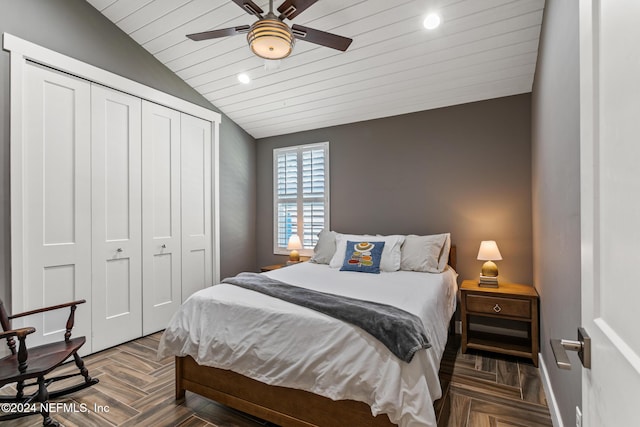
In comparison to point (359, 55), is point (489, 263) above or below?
below

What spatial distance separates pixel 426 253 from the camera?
3.09m

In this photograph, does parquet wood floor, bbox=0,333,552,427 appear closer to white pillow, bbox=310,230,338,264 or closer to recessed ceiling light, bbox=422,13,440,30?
white pillow, bbox=310,230,338,264

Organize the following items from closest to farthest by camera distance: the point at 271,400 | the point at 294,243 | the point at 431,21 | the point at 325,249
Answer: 1. the point at 271,400
2. the point at 431,21
3. the point at 325,249
4. the point at 294,243

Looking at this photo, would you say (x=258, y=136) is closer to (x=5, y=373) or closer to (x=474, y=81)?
(x=474, y=81)

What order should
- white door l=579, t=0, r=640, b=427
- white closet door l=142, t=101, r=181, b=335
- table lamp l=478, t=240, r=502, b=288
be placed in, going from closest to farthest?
white door l=579, t=0, r=640, b=427
table lamp l=478, t=240, r=502, b=288
white closet door l=142, t=101, r=181, b=335

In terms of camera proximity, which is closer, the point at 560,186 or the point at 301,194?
the point at 560,186

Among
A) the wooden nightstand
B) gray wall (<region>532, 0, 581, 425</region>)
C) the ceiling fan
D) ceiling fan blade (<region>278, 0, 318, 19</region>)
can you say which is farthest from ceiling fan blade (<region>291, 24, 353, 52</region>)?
the wooden nightstand

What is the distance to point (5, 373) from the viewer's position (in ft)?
5.99

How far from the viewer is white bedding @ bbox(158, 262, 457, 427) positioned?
146cm

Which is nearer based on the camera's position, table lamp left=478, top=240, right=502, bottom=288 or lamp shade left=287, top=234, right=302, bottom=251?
→ table lamp left=478, top=240, right=502, bottom=288

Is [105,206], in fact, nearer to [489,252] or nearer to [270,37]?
[270,37]

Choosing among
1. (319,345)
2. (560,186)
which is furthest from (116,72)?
(560,186)

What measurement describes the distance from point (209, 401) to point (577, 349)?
7.23ft

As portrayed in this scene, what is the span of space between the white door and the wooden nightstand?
2.23 meters
